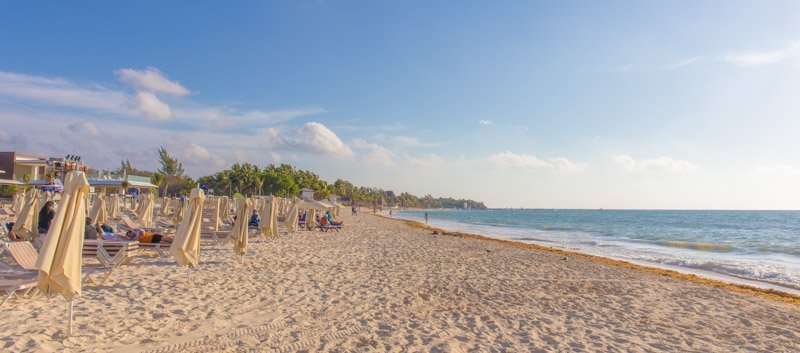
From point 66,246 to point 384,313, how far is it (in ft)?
11.8

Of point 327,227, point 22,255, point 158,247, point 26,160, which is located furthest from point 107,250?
point 26,160

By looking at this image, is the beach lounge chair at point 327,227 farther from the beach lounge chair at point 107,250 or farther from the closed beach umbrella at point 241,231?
the beach lounge chair at point 107,250

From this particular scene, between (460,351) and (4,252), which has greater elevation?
(4,252)

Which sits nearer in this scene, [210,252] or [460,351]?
[460,351]

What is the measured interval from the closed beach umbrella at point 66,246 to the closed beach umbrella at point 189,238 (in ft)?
9.56

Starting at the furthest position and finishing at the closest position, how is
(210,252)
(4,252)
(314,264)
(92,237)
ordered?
(210,252) → (314,264) → (92,237) → (4,252)

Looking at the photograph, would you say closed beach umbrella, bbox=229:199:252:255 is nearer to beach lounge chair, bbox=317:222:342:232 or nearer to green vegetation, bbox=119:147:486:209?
beach lounge chair, bbox=317:222:342:232

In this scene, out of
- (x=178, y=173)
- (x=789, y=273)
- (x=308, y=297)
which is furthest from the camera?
(x=178, y=173)

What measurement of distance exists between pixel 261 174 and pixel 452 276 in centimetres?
5646

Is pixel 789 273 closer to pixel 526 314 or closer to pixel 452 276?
pixel 452 276

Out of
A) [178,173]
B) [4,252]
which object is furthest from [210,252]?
[178,173]

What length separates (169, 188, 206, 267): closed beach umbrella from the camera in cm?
716

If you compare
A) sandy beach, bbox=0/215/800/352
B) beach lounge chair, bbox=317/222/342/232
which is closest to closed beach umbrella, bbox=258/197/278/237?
sandy beach, bbox=0/215/800/352

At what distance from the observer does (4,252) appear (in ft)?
24.9
